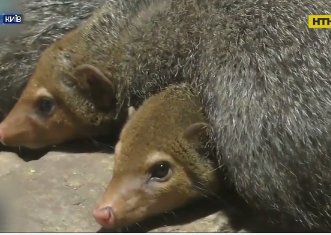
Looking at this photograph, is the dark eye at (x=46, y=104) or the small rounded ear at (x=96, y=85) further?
the dark eye at (x=46, y=104)

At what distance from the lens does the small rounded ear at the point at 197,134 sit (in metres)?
2.61

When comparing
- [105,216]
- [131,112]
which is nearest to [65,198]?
[105,216]

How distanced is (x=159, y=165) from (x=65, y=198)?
453 millimetres

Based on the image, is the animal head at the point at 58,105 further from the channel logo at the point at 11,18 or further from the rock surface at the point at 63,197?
the channel logo at the point at 11,18

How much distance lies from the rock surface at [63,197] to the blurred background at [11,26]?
67cm

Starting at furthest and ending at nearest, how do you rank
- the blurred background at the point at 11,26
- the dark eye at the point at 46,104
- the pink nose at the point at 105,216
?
the blurred background at the point at 11,26 < the dark eye at the point at 46,104 < the pink nose at the point at 105,216

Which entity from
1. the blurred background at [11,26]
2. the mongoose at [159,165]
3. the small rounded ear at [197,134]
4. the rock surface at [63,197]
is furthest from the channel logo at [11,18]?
the small rounded ear at [197,134]

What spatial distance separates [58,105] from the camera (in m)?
3.04

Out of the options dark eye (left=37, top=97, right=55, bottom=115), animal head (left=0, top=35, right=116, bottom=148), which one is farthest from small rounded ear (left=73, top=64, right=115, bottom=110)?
dark eye (left=37, top=97, right=55, bottom=115)

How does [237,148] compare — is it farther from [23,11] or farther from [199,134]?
[23,11]

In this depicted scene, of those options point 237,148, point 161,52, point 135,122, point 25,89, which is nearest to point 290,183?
point 237,148

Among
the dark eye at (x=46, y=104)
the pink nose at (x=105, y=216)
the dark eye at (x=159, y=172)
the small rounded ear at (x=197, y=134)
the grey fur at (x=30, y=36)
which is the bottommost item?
the pink nose at (x=105, y=216)

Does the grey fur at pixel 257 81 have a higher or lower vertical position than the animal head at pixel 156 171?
higher

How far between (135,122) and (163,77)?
385 millimetres
